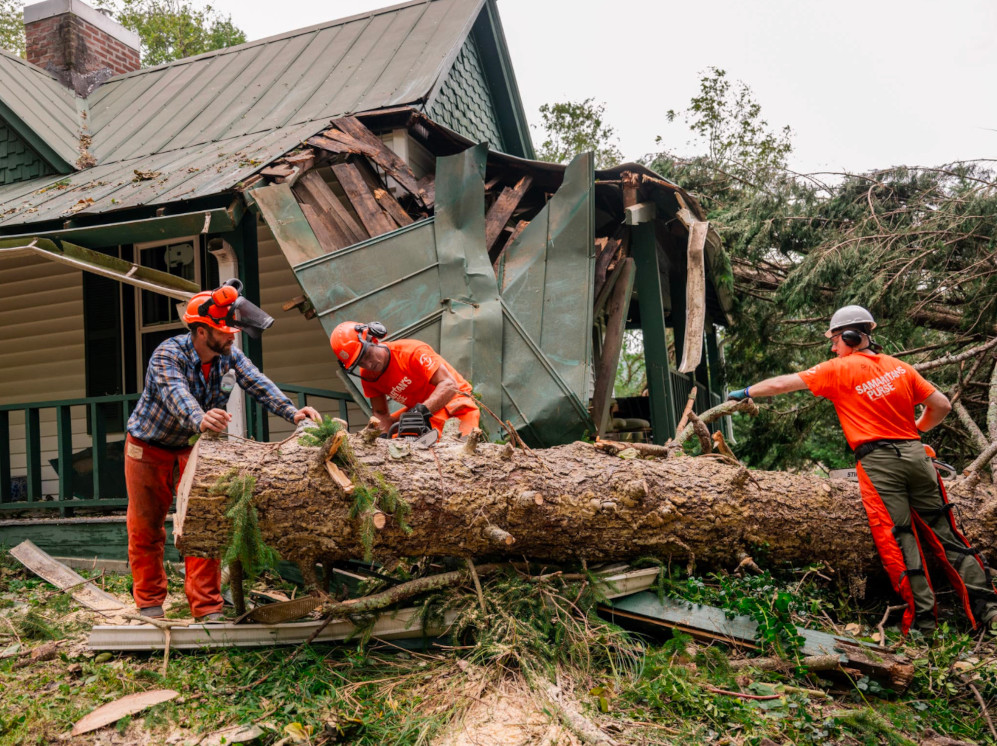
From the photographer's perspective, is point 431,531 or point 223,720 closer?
point 223,720

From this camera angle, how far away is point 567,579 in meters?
4.51

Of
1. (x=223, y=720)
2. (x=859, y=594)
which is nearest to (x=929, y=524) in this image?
(x=859, y=594)

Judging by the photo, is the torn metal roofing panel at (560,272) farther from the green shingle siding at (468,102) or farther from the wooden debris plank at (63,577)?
the wooden debris plank at (63,577)

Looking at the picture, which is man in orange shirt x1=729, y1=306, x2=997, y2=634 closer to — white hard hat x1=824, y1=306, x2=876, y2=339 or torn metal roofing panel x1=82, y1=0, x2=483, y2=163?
white hard hat x1=824, y1=306, x2=876, y2=339

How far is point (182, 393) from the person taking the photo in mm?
4414

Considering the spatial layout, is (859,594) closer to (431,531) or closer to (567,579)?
(567,579)

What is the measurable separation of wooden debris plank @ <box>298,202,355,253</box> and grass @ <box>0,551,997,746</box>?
3127mm

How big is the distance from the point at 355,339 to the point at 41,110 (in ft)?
24.2

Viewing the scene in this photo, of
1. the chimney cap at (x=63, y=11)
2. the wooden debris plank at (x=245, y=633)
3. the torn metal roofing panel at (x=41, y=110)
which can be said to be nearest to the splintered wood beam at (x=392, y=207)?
the wooden debris plank at (x=245, y=633)

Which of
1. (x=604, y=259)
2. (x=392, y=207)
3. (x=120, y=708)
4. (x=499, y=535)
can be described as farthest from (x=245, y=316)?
(x=604, y=259)

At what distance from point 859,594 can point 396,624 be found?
2773 millimetres

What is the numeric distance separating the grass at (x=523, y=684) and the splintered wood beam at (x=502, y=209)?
3.83 meters

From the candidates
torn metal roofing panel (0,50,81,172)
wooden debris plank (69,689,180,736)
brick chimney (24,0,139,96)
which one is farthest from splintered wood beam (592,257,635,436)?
brick chimney (24,0,139,96)

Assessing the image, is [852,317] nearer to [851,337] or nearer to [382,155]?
[851,337]
